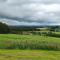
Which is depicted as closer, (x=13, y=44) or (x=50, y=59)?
(x=50, y=59)

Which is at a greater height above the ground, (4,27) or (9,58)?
(4,27)

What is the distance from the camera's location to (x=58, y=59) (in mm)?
35906

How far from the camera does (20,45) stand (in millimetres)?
51719

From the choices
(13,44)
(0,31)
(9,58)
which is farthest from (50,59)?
(0,31)

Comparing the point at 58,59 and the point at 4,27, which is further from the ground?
the point at 4,27

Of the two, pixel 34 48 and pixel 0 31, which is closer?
pixel 34 48

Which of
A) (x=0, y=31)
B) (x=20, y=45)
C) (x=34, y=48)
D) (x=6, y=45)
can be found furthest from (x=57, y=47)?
(x=0, y=31)

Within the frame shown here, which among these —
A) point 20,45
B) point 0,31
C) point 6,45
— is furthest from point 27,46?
point 0,31

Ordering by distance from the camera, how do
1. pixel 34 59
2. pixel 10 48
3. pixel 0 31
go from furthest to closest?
1. pixel 0 31
2. pixel 10 48
3. pixel 34 59

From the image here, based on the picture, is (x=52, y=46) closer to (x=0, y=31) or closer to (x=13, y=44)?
(x=13, y=44)

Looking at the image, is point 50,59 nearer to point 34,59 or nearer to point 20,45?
point 34,59

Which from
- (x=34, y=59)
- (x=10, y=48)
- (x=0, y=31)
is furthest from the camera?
(x=0, y=31)

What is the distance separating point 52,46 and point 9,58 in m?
17.9

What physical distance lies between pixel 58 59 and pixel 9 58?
799 cm
